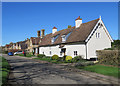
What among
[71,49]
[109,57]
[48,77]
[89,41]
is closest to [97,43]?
A: [89,41]

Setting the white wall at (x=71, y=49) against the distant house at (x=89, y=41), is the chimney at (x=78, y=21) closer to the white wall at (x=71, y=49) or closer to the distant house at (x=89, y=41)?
the distant house at (x=89, y=41)

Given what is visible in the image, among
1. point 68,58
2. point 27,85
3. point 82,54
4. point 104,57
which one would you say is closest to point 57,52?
point 68,58

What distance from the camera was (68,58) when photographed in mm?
23672

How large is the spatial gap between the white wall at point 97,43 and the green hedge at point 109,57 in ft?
14.4

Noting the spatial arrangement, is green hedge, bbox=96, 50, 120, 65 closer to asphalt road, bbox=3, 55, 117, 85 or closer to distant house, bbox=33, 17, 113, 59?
distant house, bbox=33, 17, 113, 59

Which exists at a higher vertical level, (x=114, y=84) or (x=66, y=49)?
(x=66, y=49)

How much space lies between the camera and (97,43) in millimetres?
23297

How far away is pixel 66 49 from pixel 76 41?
3.67 meters

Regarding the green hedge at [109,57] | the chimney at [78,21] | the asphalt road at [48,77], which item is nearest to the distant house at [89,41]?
the chimney at [78,21]

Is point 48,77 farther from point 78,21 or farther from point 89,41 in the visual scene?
point 78,21

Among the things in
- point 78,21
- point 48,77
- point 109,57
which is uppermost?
point 78,21

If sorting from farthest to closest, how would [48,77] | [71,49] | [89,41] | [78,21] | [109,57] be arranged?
[78,21] → [71,49] → [89,41] → [109,57] → [48,77]

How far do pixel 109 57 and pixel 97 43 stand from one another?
7268 mm

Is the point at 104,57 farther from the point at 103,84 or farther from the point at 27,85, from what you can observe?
the point at 27,85
